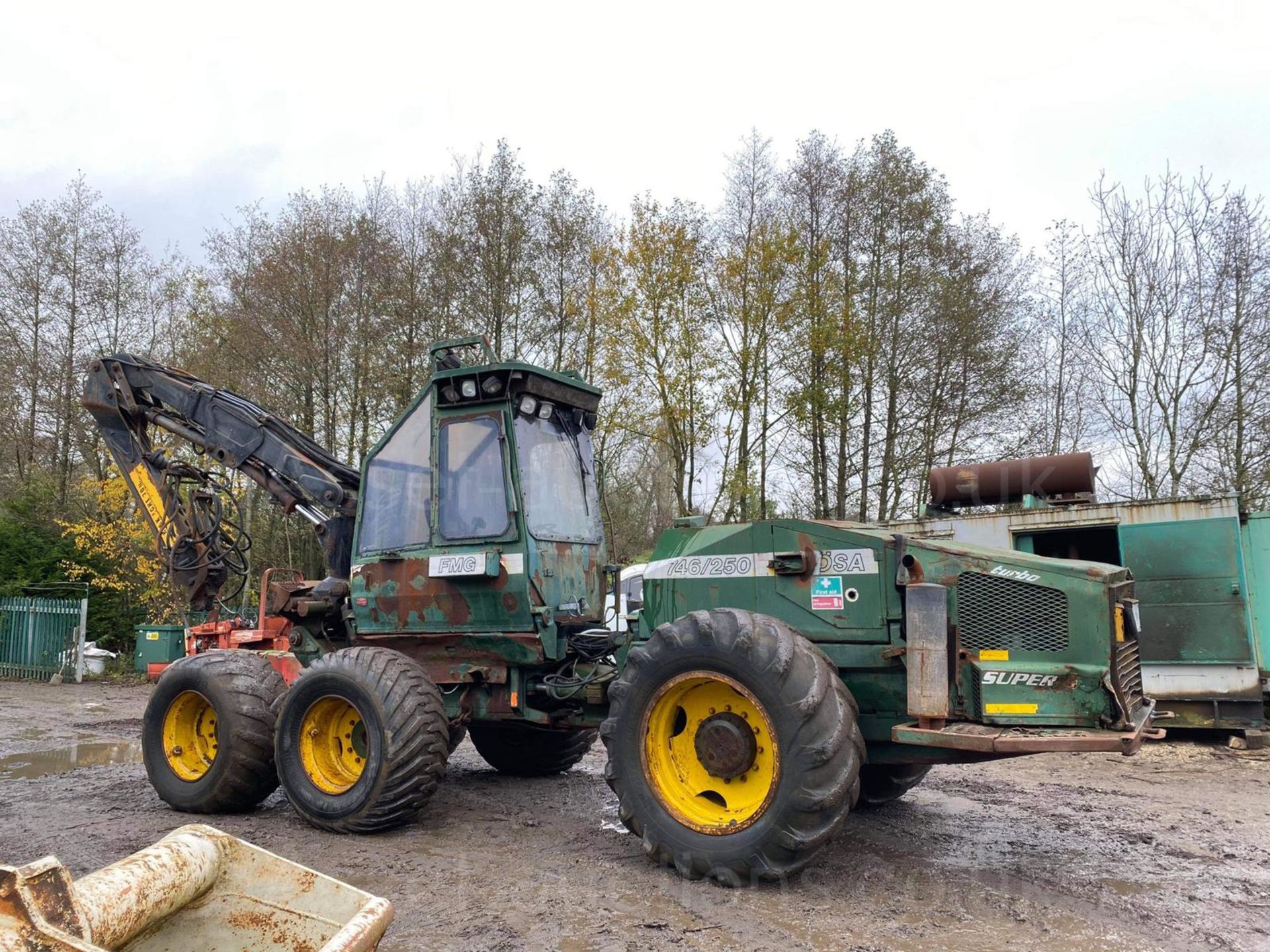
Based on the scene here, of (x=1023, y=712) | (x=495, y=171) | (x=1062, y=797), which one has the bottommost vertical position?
(x=1062, y=797)

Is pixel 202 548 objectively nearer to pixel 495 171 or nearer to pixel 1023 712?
pixel 1023 712

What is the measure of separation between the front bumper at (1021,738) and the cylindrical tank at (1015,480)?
286 inches

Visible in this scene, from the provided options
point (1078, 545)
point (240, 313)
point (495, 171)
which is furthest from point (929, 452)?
point (240, 313)

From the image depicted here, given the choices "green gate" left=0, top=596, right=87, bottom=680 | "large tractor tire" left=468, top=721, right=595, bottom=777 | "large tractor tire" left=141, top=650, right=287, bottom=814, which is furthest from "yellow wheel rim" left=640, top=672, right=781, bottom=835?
"green gate" left=0, top=596, right=87, bottom=680

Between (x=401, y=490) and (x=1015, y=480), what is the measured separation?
8.11 m

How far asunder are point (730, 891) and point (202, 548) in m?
5.88

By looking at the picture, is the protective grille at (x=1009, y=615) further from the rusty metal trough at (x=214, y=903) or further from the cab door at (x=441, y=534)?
the rusty metal trough at (x=214, y=903)

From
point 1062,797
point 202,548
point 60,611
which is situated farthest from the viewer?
point 60,611

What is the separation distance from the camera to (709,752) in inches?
193

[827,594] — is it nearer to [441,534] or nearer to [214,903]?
[441,534]

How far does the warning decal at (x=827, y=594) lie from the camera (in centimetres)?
515

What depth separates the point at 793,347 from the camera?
20.4 m

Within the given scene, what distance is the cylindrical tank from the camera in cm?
1148

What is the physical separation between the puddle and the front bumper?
7255 millimetres
